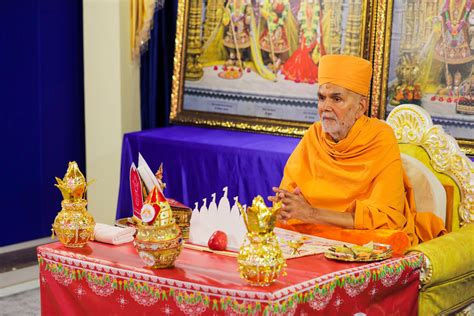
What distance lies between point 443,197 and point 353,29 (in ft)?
5.86

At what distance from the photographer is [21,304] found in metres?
5.11

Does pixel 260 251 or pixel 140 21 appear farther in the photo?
pixel 140 21

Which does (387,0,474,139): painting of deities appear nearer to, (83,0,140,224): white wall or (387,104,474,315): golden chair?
(387,104,474,315): golden chair

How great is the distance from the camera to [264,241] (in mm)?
2736

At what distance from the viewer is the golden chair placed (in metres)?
3.29

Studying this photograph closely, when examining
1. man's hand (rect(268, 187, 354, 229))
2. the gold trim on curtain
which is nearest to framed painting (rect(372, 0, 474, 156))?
man's hand (rect(268, 187, 354, 229))

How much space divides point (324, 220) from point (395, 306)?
21.7 inches

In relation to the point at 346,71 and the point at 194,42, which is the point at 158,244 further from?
the point at 194,42

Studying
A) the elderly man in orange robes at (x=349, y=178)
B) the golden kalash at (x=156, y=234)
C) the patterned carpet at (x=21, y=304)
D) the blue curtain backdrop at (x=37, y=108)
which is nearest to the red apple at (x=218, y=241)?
the golden kalash at (x=156, y=234)

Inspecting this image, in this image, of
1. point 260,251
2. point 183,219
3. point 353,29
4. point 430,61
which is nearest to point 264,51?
point 353,29

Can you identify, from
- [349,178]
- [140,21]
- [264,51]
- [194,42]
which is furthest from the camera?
[140,21]

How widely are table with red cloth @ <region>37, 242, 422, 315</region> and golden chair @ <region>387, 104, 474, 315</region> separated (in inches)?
5.2

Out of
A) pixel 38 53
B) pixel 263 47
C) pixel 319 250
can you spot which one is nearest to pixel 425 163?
pixel 319 250

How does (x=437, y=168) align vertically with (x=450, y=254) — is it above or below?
above
